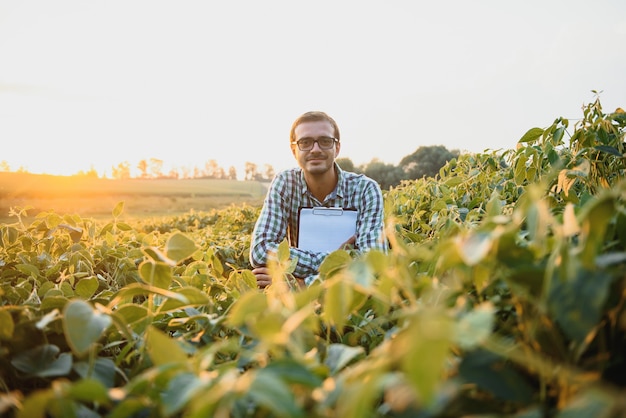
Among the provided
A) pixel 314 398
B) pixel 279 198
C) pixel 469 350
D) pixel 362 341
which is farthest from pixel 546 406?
pixel 279 198

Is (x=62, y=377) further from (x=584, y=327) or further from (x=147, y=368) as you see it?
(x=584, y=327)

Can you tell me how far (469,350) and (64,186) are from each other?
2421 cm

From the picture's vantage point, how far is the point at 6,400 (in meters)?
0.38

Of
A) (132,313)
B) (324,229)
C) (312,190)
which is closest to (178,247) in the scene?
(132,313)

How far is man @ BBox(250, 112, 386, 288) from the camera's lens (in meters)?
3.07

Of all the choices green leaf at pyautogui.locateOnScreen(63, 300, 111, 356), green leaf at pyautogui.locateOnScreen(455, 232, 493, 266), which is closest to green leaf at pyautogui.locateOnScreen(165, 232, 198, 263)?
green leaf at pyautogui.locateOnScreen(63, 300, 111, 356)

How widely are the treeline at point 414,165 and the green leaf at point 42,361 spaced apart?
1355 cm

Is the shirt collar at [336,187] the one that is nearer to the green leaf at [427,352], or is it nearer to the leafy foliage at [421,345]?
the leafy foliage at [421,345]

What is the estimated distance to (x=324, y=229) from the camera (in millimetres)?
2934

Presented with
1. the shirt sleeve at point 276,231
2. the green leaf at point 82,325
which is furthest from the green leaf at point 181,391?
the shirt sleeve at point 276,231

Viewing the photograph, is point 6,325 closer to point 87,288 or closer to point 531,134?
point 87,288

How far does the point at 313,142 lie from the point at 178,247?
2699mm

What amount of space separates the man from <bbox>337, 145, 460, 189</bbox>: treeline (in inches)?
423

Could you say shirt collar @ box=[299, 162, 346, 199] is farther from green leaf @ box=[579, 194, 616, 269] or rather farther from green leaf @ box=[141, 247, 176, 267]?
green leaf @ box=[579, 194, 616, 269]
